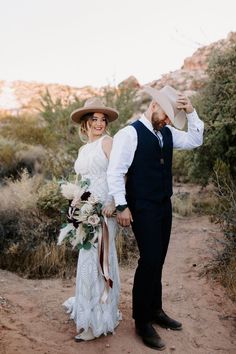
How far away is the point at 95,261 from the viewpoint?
4.15 metres

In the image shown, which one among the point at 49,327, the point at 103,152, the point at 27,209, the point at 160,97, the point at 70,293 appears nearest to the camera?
the point at 160,97

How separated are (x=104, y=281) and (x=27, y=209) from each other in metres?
3.44

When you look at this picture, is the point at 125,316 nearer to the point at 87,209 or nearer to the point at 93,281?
the point at 93,281

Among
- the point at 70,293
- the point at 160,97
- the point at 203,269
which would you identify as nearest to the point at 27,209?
the point at 70,293

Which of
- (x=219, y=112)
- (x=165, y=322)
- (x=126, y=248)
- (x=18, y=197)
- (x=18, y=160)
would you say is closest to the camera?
(x=165, y=322)

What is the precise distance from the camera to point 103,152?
4.12 metres

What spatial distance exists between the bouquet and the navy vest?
1.18 feet

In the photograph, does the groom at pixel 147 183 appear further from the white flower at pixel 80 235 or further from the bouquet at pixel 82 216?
the white flower at pixel 80 235

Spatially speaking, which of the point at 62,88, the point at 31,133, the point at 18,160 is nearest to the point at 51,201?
the point at 18,160

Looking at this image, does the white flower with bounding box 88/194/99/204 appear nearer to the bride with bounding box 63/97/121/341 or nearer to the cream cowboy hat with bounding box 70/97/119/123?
the bride with bounding box 63/97/121/341

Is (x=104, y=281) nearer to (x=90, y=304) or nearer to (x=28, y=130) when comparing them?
(x=90, y=304)

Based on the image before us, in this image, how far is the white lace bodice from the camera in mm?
4129

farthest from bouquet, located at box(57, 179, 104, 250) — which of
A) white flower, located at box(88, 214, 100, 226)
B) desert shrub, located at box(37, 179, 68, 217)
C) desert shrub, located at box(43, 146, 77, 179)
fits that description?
desert shrub, located at box(43, 146, 77, 179)

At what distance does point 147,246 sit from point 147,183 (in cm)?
56
